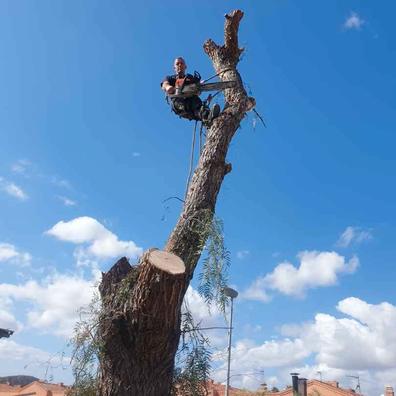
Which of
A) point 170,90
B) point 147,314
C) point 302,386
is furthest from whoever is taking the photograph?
point 302,386

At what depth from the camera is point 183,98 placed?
5816 millimetres

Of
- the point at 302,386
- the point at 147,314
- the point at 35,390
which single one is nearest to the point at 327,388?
the point at 302,386

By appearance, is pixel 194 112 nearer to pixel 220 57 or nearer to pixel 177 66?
pixel 177 66

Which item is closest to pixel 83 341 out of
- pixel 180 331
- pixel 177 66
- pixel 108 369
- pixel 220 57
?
pixel 108 369

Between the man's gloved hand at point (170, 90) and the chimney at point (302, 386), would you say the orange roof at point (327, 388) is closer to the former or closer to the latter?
the chimney at point (302, 386)

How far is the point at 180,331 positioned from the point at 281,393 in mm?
31401

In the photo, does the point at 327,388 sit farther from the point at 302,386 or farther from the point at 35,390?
the point at 35,390

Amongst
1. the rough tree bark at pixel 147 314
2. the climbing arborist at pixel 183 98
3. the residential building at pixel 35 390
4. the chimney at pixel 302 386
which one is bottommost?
the rough tree bark at pixel 147 314

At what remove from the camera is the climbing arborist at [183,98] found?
18.7 feet

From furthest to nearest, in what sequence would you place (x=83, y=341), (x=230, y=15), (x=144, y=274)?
(x=230, y=15) → (x=83, y=341) → (x=144, y=274)

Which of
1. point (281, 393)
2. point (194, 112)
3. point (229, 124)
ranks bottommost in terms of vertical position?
point (229, 124)

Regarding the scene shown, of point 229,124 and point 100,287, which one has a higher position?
point 229,124

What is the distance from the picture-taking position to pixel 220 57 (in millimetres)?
6414

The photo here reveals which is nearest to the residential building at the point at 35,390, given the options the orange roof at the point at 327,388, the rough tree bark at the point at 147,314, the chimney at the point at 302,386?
the orange roof at the point at 327,388
